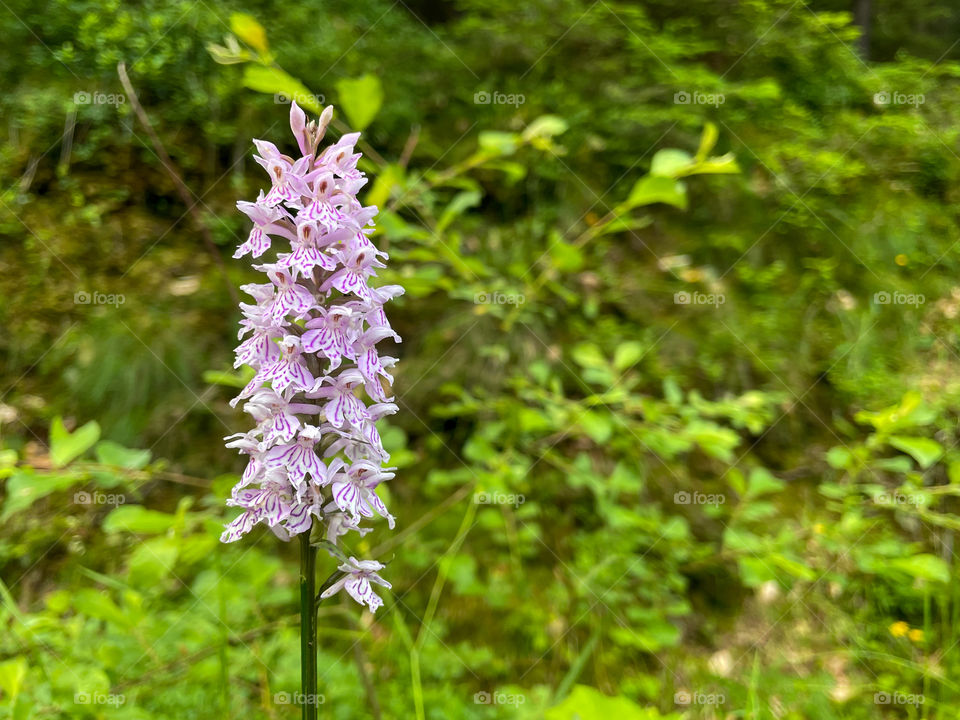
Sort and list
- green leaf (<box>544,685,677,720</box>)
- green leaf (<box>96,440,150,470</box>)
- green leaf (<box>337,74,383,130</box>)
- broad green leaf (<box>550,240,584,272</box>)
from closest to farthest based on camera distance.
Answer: green leaf (<box>544,685,677,720</box>) < green leaf (<box>96,440,150,470</box>) < green leaf (<box>337,74,383,130</box>) < broad green leaf (<box>550,240,584,272</box>)

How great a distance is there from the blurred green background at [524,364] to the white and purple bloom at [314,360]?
2.79 feet

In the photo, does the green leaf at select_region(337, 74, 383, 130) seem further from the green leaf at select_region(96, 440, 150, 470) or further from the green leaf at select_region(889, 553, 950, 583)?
the green leaf at select_region(889, 553, 950, 583)

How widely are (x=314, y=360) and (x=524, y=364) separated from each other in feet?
8.29

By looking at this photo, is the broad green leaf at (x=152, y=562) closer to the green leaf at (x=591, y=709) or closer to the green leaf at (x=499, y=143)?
the green leaf at (x=591, y=709)

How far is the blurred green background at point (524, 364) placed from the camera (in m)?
2.20

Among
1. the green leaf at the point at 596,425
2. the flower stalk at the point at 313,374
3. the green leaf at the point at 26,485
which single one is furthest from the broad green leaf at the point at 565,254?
the green leaf at the point at 26,485

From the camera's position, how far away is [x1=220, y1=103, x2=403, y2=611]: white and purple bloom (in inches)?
40.7

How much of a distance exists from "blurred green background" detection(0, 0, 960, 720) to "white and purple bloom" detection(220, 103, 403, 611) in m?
0.85

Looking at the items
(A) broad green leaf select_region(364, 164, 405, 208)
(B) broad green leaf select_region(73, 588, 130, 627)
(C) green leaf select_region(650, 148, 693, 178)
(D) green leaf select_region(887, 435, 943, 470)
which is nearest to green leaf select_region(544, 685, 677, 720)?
(B) broad green leaf select_region(73, 588, 130, 627)

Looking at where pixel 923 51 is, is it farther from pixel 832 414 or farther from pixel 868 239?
pixel 832 414

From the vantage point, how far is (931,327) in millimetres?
3791

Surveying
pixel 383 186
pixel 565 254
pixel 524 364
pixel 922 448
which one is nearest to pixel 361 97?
pixel 383 186

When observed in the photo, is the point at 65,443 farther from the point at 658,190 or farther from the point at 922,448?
the point at 922,448

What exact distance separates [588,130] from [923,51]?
3.82 m
